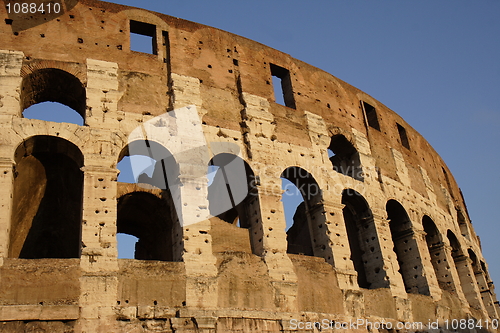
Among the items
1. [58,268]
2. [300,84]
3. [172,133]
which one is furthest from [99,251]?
[300,84]

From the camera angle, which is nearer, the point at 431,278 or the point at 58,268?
the point at 58,268

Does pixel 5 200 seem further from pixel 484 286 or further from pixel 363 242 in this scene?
pixel 484 286

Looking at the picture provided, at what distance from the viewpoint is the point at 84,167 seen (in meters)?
10.7

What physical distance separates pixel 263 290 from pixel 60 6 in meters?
7.82

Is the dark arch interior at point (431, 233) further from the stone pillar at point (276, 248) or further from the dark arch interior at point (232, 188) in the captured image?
the stone pillar at point (276, 248)

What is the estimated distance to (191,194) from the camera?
11547mm

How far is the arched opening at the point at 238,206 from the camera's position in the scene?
464 inches

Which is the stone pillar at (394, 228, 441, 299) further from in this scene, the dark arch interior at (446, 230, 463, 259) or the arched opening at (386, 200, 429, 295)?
the dark arch interior at (446, 230, 463, 259)

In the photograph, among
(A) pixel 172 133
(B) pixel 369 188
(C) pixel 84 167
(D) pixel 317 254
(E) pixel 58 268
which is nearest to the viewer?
(E) pixel 58 268

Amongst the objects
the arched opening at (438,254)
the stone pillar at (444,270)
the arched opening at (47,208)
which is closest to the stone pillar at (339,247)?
the arched opening at (438,254)

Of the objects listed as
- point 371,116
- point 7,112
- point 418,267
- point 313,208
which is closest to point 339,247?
point 313,208

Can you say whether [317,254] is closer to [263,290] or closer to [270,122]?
[263,290]

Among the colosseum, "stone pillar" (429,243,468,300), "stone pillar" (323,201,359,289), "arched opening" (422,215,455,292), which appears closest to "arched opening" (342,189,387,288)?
the colosseum

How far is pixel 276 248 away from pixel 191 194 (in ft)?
7.05
